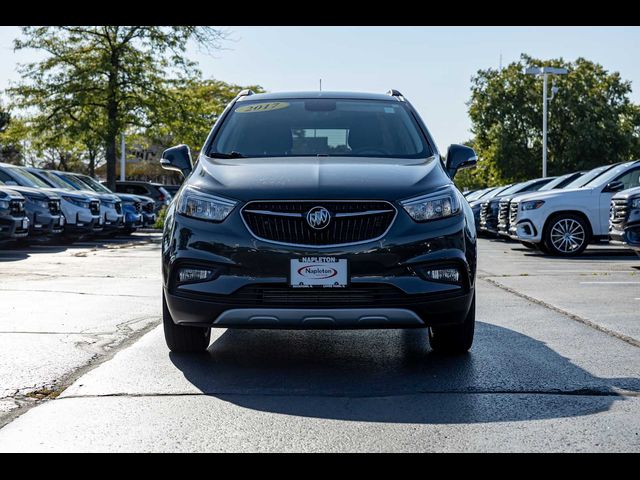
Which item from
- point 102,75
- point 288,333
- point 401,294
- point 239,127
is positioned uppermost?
point 102,75

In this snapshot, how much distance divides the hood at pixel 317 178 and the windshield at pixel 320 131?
332 mm

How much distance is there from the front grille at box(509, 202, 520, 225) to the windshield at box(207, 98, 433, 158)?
10544 millimetres

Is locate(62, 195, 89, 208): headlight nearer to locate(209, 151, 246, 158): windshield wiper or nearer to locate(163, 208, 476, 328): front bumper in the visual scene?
locate(209, 151, 246, 158): windshield wiper

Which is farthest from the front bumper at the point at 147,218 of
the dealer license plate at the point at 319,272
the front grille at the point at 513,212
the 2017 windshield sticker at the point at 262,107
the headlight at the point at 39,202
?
the dealer license plate at the point at 319,272

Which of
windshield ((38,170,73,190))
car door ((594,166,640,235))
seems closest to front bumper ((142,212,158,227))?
windshield ((38,170,73,190))

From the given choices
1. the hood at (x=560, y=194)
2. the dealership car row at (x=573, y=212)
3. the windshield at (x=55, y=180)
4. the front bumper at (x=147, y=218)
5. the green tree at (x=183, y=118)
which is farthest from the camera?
the green tree at (x=183, y=118)

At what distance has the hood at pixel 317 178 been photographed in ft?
17.6

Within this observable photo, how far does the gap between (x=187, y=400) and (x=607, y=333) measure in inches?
141

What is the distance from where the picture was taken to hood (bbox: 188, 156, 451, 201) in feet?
17.6

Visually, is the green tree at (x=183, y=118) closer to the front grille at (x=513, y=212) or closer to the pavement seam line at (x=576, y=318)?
the front grille at (x=513, y=212)

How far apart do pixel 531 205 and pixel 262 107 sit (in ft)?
34.6

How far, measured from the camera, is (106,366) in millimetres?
5617

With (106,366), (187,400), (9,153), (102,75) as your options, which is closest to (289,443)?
(187,400)

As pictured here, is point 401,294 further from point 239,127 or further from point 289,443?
point 239,127
